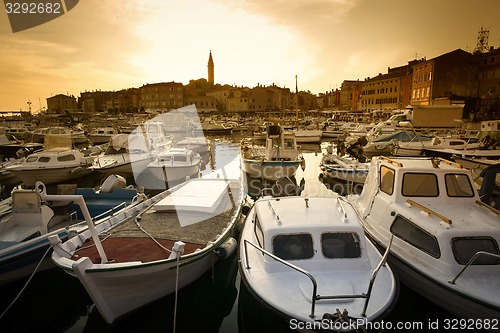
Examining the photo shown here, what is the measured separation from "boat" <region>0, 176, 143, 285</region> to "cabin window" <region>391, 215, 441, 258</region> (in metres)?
7.72

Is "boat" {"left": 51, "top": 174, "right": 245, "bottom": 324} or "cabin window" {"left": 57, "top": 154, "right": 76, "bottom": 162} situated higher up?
"cabin window" {"left": 57, "top": 154, "right": 76, "bottom": 162}

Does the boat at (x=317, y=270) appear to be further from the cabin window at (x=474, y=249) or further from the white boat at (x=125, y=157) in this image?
the white boat at (x=125, y=157)

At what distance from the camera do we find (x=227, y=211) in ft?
34.5

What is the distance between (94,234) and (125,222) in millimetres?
3104

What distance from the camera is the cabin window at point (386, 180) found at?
29.0 ft

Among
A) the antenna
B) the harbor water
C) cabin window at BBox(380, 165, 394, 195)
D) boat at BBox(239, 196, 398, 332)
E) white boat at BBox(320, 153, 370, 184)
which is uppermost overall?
the antenna

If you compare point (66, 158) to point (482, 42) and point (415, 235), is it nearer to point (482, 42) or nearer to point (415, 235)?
point (415, 235)

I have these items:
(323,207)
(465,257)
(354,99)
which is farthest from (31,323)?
(354,99)

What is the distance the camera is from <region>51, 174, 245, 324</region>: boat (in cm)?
604

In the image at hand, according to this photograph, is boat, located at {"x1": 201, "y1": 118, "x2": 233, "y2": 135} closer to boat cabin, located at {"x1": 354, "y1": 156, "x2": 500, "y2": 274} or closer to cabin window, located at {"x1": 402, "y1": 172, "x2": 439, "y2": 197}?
boat cabin, located at {"x1": 354, "y1": 156, "x2": 500, "y2": 274}

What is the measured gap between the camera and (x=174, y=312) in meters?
6.70

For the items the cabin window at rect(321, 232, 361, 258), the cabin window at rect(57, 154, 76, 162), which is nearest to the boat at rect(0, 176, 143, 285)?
the cabin window at rect(321, 232, 361, 258)

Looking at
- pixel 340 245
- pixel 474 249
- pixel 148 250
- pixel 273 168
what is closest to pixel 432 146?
pixel 273 168

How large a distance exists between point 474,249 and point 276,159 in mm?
14496
